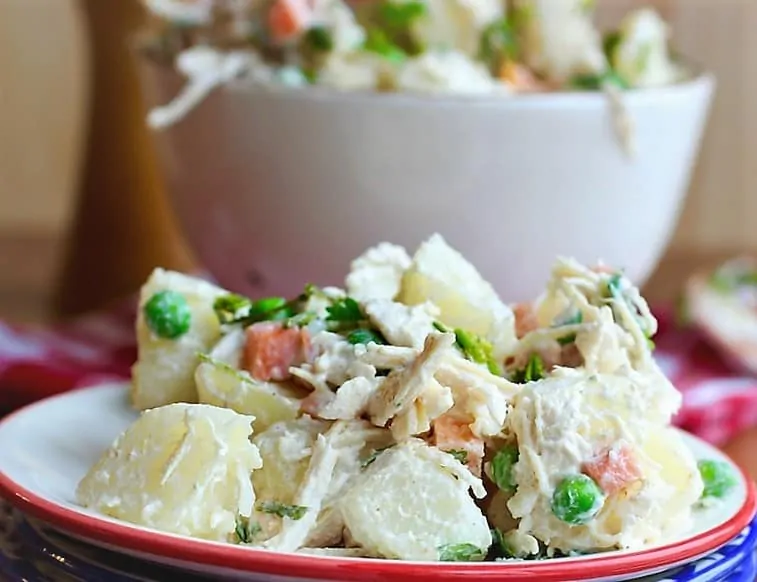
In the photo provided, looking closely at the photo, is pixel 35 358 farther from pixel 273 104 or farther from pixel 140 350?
pixel 140 350

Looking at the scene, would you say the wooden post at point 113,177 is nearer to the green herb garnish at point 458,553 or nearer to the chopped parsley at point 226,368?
the chopped parsley at point 226,368

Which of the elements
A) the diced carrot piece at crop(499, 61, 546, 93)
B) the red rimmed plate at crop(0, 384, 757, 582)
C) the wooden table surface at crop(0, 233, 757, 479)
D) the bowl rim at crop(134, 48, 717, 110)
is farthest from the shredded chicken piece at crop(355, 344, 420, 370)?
the wooden table surface at crop(0, 233, 757, 479)

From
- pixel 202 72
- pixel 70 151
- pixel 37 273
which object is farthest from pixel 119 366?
pixel 70 151

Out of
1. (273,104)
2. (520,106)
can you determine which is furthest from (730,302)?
(273,104)

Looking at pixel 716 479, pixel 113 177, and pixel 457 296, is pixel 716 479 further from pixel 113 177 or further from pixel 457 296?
pixel 113 177

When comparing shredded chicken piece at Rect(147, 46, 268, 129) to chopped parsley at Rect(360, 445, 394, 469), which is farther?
shredded chicken piece at Rect(147, 46, 268, 129)

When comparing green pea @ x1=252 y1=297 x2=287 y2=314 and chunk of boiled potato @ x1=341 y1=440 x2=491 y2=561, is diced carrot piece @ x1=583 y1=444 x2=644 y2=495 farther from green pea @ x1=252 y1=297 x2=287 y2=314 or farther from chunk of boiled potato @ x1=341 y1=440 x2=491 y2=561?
green pea @ x1=252 y1=297 x2=287 y2=314
